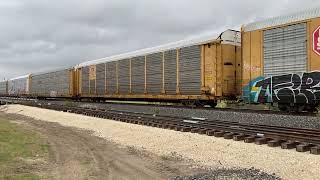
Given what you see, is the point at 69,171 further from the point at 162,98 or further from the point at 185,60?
the point at 162,98

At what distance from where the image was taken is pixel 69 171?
30.5 feet

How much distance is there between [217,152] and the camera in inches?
432

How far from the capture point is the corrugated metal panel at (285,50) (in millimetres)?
14719

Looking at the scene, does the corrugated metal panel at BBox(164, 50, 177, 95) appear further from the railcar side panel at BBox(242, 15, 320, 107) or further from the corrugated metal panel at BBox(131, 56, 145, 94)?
the railcar side panel at BBox(242, 15, 320, 107)

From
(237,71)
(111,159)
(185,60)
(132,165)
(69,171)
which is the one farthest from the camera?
(185,60)

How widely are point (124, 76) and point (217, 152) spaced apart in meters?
17.9

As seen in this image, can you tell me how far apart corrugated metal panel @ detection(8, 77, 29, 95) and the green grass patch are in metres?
43.9

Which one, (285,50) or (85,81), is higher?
(285,50)

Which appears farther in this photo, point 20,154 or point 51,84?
point 51,84

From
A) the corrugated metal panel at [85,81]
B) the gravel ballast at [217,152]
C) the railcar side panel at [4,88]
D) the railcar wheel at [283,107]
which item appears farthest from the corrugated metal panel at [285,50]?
the railcar side panel at [4,88]

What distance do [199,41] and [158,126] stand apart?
5621 millimetres

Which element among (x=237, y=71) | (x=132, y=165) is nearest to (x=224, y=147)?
(x=132, y=165)

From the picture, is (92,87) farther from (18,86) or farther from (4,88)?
(4,88)

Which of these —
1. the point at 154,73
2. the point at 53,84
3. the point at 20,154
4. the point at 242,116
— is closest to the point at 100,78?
the point at 154,73
